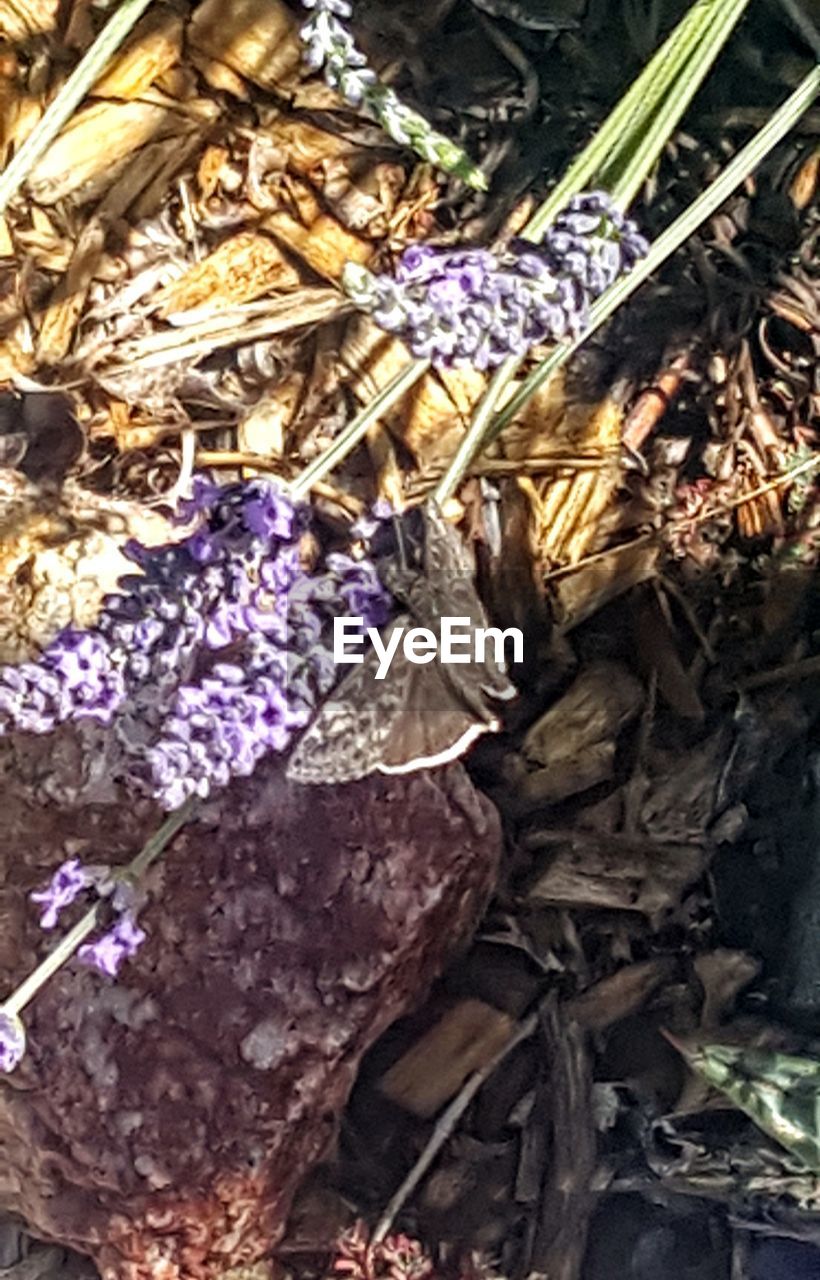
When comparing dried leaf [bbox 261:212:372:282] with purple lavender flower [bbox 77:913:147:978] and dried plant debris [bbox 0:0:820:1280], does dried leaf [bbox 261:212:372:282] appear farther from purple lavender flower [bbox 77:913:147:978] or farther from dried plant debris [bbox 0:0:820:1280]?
purple lavender flower [bbox 77:913:147:978]

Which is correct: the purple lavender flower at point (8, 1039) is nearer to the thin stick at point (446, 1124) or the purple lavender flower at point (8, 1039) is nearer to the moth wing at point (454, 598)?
the moth wing at point (454, 598)

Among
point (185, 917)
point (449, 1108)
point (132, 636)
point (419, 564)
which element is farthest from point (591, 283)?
point (449, 1108)

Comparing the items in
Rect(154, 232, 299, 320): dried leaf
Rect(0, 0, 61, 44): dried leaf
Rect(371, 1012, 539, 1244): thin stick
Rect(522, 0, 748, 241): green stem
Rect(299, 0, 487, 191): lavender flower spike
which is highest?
Rect(522, 0, 748, 241): green stem

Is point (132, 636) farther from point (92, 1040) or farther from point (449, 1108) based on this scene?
point (449, 1108)

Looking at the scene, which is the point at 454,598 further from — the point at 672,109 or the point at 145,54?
the point at 145,54

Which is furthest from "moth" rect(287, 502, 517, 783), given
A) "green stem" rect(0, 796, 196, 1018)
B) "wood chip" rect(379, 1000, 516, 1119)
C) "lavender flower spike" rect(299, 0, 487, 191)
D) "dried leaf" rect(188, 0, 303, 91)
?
"dried leaf" rect(188, 0, 303, 91)
